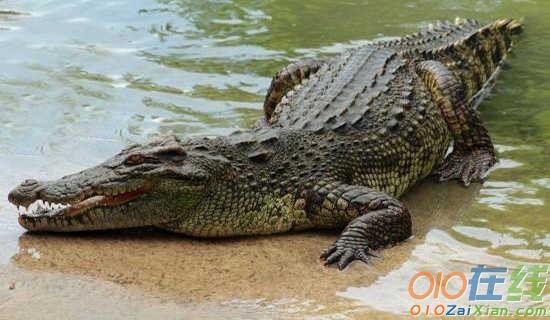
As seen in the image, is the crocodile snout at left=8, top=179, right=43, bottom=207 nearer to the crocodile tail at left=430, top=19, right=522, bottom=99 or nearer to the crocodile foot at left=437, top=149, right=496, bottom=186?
the crocodile foot at left=437, top=149, right=496, bottom=186

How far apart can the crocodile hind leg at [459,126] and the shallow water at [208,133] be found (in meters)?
0.20

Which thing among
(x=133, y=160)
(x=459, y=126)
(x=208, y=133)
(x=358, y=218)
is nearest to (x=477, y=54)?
(x=459, y=126)

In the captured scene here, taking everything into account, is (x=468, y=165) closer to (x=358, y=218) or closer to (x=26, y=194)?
(x=358, y=218)

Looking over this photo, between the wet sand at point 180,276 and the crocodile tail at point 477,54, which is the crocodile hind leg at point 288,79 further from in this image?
the wet sand at point 180,276

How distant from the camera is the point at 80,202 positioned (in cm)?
489

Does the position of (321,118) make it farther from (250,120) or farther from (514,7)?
(514,7)

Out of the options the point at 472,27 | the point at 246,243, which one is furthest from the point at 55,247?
the point at 472,27

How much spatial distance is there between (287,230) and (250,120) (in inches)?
89.4

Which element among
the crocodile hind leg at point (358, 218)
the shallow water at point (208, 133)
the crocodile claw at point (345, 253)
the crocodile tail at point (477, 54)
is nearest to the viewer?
the shallow water at point (208, 133)

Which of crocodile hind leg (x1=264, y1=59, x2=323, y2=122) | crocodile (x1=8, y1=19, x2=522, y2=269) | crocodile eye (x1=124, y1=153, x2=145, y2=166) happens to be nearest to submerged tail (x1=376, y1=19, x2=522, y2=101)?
crocodile hind leg (x1=264, y1=59, x2=323, y2=122)

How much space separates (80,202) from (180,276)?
81 cm

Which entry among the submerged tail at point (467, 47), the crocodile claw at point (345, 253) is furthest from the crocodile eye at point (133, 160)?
the submerged tail at point (467, 47)

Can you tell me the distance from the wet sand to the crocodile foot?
3.15ft

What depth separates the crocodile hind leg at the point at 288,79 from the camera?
7375mm
